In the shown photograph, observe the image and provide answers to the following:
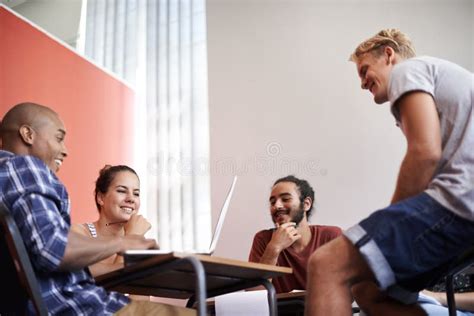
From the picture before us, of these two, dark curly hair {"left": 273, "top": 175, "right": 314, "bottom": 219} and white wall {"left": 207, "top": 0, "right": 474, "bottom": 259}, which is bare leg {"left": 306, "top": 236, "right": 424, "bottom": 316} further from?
white wall {"left": 207, "top": 0, "right": 474, "bottom": 259}

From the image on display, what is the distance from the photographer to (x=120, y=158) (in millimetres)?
4176

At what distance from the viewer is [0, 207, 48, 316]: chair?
1535 mm

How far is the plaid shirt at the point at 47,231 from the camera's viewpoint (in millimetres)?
1637

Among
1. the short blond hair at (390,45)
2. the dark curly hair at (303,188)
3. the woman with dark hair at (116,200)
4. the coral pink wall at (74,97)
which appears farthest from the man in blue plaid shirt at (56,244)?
the dark curly hair at (303,188)

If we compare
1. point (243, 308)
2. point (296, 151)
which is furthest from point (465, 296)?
point (296, 151)

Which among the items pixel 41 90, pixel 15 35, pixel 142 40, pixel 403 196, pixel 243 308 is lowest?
pixel 243 308

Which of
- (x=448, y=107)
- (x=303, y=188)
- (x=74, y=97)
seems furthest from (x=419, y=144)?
(x=74, y=97)

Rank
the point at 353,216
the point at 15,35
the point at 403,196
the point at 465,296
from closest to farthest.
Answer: the point at 403,196, the point at 465,296, the point at 15,35, the point at 353,216

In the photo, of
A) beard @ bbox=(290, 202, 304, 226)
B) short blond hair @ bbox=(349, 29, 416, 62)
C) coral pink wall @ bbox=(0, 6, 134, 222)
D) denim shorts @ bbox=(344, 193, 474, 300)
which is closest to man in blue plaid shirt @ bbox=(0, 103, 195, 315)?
denim shorts @ bbox=(344, 193, 474, 300)

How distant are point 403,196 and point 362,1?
283cm

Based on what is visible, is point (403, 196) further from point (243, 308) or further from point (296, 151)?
point (296, 151)

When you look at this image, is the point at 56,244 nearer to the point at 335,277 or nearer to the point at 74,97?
the point at 335,277

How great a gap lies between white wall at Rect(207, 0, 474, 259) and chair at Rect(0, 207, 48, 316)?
243 centimetres

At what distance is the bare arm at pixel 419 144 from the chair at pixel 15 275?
0.92m
